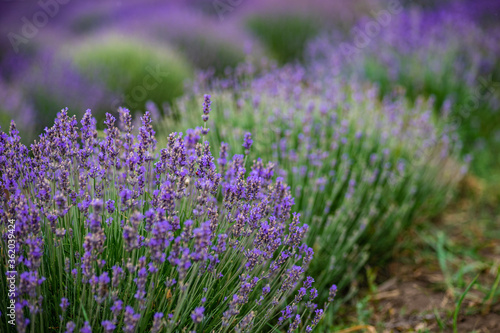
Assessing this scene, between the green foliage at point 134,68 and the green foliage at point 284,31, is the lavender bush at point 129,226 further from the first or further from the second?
the green foliage at point 284,31

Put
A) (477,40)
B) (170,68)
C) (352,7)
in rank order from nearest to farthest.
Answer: (170,68) < (477,40) < (352,7)

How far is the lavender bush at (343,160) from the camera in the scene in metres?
2.47

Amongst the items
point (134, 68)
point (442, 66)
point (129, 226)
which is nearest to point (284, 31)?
point (442, 66)

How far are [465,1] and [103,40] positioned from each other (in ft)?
20.7

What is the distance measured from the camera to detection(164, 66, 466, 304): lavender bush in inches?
97.3

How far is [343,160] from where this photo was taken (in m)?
2.85

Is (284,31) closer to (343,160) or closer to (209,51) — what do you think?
(209,51)

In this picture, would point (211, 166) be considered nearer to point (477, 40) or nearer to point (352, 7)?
point (477, 40)

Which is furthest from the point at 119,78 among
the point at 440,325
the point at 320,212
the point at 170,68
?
the point at 440,325

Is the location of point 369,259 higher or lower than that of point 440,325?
higher

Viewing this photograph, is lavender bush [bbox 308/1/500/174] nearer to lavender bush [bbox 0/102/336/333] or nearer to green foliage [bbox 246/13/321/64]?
green foliage [bbox 246/13/321/64]

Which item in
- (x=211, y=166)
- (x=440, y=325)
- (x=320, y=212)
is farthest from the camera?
(x=320, y=212)

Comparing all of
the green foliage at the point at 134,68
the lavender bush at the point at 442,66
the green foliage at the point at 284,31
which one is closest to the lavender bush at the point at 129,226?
the green foliage at the point at 134,68

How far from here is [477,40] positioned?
5.41 metres
